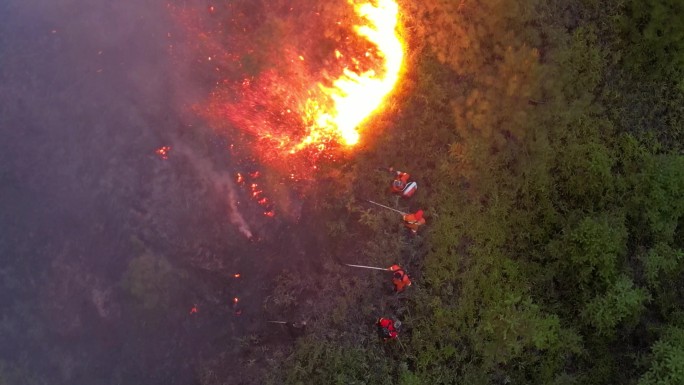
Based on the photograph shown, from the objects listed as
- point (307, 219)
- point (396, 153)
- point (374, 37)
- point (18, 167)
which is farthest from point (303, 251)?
point (18, 167)

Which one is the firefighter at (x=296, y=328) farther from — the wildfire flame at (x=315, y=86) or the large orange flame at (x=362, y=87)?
the large orange flame at (x=362, y=87)

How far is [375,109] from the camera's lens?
8508 millimetres

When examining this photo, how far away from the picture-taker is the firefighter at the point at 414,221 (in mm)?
8141

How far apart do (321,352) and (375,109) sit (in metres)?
4.38

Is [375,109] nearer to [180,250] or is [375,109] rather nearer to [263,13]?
[263,13]

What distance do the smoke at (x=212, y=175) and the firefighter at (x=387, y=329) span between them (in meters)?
3.01

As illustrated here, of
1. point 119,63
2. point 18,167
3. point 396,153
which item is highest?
point 396,153

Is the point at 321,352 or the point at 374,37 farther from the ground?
the point at 374,37

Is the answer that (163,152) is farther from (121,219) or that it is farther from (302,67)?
(302,67)

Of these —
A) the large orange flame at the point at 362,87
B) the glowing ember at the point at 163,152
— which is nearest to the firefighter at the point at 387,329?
the large orange flame at the point at 362,87

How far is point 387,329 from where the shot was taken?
7.75 meters

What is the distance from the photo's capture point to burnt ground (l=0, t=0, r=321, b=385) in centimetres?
784

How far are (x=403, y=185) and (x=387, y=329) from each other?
97.7 inches

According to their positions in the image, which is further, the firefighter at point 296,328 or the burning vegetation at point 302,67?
the burning vegetation at point 302,67
